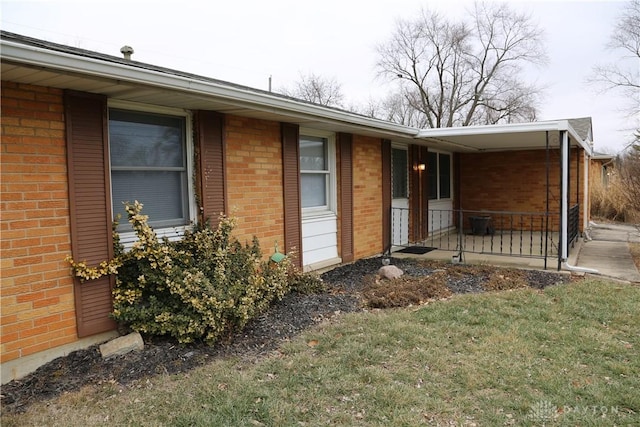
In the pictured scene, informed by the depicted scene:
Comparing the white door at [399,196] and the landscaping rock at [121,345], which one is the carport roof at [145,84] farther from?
the white door at [399,196]

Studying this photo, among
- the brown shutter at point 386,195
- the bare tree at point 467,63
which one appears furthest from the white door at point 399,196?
the bare tree at point 467,63

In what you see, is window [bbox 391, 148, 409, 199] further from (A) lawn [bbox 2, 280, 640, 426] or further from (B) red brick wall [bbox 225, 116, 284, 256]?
(A) lawn [bbox 2, 280, 640, 426]

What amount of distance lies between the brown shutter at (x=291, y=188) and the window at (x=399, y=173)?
3297 millimetres

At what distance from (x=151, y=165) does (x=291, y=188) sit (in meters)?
2.19

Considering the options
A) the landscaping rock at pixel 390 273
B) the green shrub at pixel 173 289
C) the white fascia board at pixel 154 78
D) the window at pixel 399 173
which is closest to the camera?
the white fascia board at pixel 154 78

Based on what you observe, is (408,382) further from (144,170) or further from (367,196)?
(367,196)

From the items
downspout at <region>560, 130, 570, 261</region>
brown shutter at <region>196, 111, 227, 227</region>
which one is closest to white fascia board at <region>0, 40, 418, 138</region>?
brown shutter at <region>196, 111, 227, 227</region>

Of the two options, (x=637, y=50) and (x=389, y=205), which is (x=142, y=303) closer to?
(x=389, y=205)

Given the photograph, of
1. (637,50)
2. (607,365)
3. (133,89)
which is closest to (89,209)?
(133,89)

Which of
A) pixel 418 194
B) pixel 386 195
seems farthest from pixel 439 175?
pixel 386 195

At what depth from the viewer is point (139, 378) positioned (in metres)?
3.39

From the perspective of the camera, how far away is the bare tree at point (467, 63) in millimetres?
28406

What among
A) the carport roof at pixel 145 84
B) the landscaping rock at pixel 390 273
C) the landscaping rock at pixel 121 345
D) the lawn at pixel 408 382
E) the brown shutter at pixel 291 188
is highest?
the carport roof at pixel 145 84

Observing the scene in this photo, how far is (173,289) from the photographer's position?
3.84 metres
